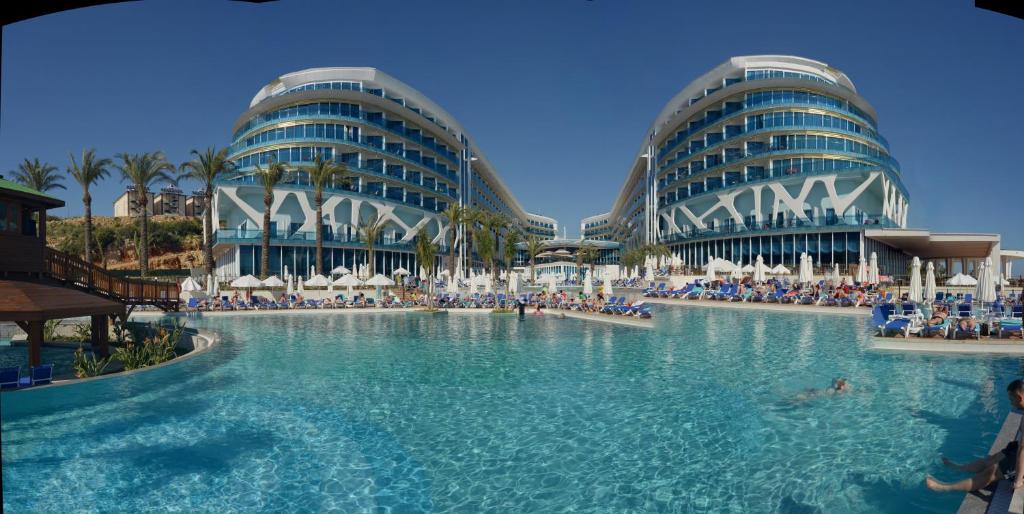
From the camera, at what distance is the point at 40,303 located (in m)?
11.0

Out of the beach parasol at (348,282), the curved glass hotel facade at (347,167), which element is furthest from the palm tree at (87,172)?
the beach parasol at (348,282)

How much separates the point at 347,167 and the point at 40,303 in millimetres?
37308

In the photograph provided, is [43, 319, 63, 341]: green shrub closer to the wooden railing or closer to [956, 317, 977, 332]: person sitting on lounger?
the wooden railing

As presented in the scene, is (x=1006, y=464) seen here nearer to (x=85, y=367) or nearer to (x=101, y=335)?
(x=85, y=367)

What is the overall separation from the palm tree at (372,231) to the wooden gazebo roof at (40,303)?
2839 cm

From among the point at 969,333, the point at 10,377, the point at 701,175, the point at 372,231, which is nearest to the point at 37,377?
the point at 10,377

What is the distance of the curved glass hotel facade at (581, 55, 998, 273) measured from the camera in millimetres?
43219

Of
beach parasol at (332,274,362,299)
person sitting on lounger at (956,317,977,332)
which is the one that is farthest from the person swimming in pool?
beach parasol at (332,274,362,299)

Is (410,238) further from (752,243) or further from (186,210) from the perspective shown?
(186,210)

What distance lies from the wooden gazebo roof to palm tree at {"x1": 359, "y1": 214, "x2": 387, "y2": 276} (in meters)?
28.4

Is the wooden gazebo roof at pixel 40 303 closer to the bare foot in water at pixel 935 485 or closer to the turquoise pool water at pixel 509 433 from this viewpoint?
the turquoise pool water at pixel 509 433

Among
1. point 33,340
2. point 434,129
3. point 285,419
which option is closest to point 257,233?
point 434,129

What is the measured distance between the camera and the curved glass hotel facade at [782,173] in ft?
142

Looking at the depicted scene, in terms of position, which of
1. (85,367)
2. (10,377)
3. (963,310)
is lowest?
(85,367)
